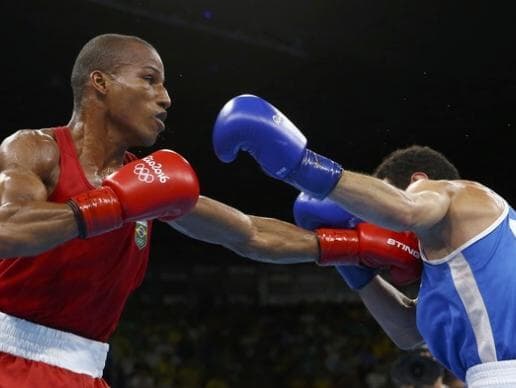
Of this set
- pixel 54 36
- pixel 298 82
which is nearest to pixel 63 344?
pixel 54 36

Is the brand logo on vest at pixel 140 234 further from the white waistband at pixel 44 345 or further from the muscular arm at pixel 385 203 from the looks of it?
the muscular arm at pixel 385 203

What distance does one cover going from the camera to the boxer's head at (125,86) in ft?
9.49

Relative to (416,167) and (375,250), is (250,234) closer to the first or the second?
(375,250)

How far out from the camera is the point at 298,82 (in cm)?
1041

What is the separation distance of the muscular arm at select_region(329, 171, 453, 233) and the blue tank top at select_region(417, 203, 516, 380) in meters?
0.21

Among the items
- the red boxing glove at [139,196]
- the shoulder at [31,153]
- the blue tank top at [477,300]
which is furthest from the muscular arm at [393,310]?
the shoulder at [31,153]

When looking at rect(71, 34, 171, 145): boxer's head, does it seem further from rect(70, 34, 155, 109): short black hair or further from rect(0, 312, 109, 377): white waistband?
rect(0, 312, 109, 377): white waistband

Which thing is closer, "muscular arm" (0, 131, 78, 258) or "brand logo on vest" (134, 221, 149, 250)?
"muscular arm" (0, 131, 78, 258)

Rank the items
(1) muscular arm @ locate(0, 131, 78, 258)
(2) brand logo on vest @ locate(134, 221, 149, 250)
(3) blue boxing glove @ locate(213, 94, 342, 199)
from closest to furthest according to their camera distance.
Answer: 1. (1) muscular arm @ locate(0, 131, 78, 258)
2. (3) blue boxing glove @ locate(213, 94, 342, 199)
3. (2) brand logo on vest @ locate(134, 221, 149, 250)

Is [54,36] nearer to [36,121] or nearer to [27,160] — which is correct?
[36,121]

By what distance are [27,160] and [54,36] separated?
7.11 metres

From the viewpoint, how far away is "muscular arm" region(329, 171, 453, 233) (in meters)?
2.72

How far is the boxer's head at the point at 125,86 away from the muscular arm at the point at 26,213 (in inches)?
19.9

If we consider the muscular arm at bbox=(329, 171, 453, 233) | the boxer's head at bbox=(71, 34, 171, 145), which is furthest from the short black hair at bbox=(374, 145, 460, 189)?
the boxer's head at bbox=(71, 34, 171, 145)
